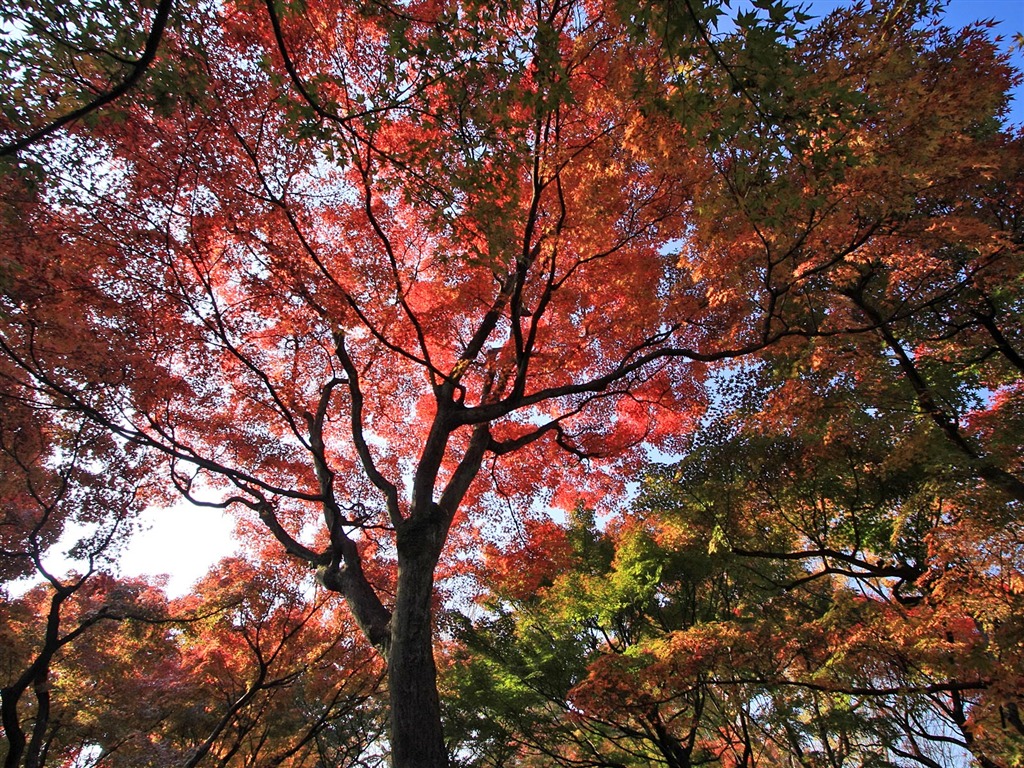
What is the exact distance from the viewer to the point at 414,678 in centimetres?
430

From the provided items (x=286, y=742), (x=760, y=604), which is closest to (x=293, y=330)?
(x=760, y=604)

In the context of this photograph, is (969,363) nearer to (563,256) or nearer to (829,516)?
(829,516)

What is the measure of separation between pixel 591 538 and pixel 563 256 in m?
7.13

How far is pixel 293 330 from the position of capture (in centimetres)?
706

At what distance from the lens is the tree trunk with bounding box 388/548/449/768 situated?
4.05 meters

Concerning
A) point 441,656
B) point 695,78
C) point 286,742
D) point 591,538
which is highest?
point 591,538

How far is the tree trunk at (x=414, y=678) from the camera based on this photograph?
4.05 meters

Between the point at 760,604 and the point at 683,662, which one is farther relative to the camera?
the point at 760,604

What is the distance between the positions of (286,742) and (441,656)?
5.80 metres

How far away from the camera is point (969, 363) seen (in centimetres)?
673

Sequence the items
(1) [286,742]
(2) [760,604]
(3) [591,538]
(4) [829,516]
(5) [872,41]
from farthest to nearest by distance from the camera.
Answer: (1) [286,742]
(3) [591,538]
(2) [760,604]
(4) [829,516]
(5) [872,41]

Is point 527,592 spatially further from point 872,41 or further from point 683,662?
point 872,41

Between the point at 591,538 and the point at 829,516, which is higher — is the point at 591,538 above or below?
above

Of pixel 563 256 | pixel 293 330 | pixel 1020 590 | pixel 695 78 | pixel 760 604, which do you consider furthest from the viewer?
pixel 760 604
